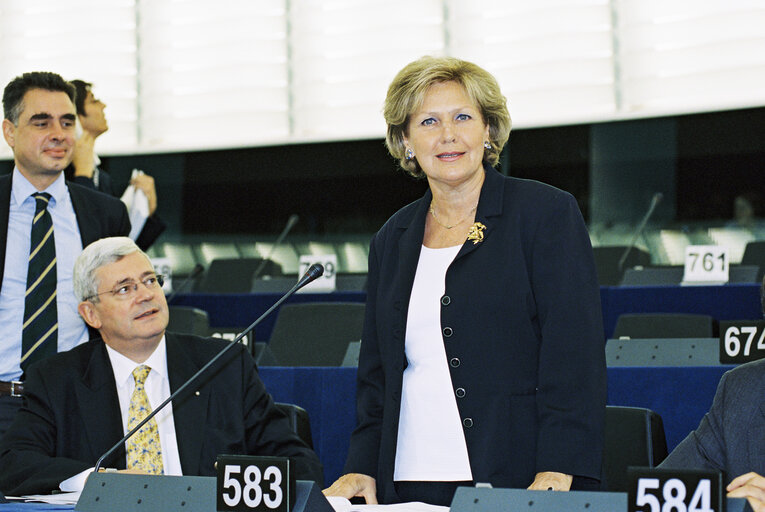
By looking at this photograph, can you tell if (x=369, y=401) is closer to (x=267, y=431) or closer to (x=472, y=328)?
(x=472, y=328)

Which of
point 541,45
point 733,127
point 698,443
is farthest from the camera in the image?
point 541,45

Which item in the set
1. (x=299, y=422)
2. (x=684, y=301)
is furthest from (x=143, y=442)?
(x=684, y=301)

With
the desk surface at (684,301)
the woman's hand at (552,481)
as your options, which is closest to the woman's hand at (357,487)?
the woman's hand at (552,481)

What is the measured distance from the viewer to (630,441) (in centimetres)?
248

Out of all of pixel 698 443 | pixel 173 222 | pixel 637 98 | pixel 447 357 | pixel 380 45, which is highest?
pixel 380 45

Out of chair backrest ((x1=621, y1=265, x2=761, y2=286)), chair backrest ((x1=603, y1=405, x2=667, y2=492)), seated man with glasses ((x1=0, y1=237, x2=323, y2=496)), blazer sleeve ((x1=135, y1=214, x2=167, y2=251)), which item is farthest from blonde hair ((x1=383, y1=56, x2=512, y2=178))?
chair backrest ((x1=621, y1=265, x2=761, y2=286))

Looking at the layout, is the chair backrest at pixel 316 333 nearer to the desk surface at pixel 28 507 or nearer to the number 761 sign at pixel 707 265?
the number 761 sign at pixel 707 265

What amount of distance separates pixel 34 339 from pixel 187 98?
7415 millimetres

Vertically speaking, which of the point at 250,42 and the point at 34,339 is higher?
the point at 250,42

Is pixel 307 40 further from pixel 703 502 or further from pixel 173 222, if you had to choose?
pixel 703 502

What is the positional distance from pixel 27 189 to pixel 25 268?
23 cm

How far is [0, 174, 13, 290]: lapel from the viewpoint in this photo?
2.91 metres

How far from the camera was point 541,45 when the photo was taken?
880 centimetres

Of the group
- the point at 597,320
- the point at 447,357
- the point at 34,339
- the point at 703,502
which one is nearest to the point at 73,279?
the point at 34,339
